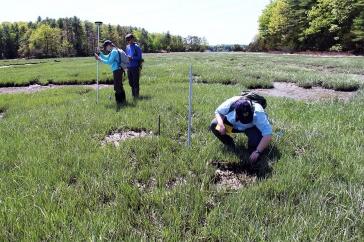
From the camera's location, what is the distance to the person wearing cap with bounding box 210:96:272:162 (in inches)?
223

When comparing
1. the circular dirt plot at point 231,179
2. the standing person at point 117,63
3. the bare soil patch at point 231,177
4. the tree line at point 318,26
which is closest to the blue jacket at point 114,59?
the standing person at point 117,63

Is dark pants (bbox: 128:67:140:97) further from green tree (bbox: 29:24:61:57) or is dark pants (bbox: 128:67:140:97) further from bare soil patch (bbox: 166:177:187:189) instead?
green tree (bbox: 29:24:61:57)

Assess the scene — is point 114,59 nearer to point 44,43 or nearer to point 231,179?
point 231,179

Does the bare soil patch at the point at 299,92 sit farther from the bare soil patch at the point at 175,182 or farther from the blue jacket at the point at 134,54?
the bare soil patch at the point at 175,182

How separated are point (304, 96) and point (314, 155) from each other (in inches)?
372

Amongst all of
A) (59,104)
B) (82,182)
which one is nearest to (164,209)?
→ (82,182)

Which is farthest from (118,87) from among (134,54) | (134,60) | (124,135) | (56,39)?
(56,39)

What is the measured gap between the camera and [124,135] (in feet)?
25.7

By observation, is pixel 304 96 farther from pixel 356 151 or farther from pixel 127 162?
pixel 127 162

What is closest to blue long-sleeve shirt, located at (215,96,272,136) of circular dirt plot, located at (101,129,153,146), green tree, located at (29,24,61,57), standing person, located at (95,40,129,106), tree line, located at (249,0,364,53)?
circular dirt plot, located at (101,129,153,146)

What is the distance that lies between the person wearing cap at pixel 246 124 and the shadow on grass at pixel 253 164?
171 mm

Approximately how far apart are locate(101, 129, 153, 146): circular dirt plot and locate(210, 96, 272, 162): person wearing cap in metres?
1.78

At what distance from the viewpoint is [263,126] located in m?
5.86

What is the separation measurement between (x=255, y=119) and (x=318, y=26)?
216ft
